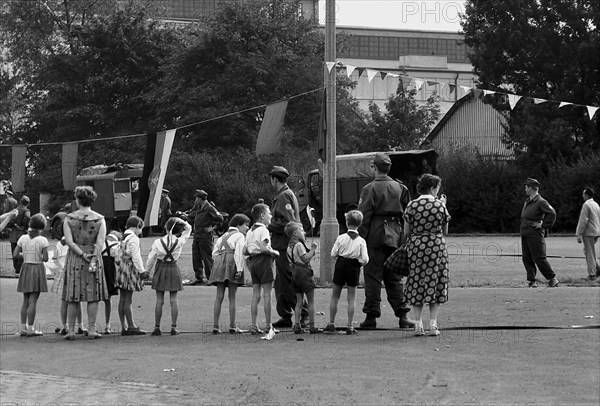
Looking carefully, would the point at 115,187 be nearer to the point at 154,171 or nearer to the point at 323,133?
the point at 154,171

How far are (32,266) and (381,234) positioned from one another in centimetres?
439

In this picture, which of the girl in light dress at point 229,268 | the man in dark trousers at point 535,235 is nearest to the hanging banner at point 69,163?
the man in dark trousers at point 535,235

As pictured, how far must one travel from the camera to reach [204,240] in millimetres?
20266

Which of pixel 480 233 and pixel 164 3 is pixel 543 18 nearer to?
pixel 480 233

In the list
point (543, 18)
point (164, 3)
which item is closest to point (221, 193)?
point (543, 18)

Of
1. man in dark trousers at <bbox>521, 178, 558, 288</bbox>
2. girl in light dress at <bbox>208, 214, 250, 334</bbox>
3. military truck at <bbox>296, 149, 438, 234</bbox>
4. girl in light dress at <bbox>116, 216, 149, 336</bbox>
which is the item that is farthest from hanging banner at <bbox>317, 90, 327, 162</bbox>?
military truck at <bbox>296, 149, 438, 234</bbox>

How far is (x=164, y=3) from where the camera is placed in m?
73.8

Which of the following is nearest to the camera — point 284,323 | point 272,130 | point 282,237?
point 282,237

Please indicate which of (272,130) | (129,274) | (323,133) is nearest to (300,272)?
(129,274)

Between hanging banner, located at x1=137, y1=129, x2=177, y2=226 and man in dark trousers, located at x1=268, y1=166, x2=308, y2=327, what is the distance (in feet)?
28.4

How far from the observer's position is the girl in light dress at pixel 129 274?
45.1 feet

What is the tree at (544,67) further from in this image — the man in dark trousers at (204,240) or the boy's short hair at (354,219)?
the boy's short hair at (354,219)

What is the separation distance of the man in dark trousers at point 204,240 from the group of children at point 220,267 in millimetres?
5700

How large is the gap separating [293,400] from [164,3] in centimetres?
6617
